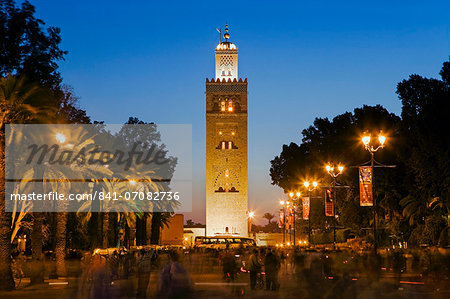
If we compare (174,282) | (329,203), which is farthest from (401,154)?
(174,282)

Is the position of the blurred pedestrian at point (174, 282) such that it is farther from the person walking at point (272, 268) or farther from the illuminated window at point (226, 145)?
the illuminated window at point (226, 145)

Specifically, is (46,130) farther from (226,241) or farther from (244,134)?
(244,134)

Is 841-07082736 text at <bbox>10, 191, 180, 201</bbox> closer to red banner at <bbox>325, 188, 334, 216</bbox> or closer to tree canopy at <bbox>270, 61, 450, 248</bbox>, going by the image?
red banner at <bbox>325, 188, 334, 216</bbox>

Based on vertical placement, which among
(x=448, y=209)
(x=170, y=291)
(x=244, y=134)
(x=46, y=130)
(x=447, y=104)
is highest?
(x=244, y=134)

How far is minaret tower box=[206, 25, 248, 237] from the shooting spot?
90.2 meters

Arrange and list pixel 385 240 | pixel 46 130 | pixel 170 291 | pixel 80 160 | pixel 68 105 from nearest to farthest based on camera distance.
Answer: pixel 170 291, pixel 46 130, pixel 80 160, pixel 68 105, pixel 385 240

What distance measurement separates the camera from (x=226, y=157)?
9181 centimetres

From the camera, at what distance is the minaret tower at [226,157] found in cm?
9019

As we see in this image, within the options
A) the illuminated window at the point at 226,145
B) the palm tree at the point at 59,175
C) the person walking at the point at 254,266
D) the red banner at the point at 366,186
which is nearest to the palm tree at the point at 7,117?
the palm tree at the point at 59,175

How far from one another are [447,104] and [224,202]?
174ft

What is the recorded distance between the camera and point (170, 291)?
14680mm

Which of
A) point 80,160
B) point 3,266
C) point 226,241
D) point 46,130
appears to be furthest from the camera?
point 226,241

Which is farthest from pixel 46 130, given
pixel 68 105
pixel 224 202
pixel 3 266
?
pixel 224 202

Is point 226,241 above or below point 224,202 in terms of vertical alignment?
below
